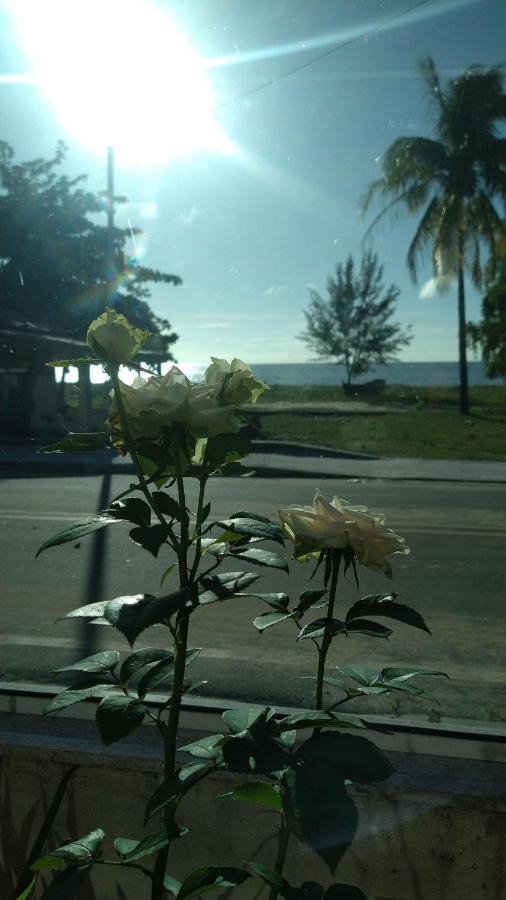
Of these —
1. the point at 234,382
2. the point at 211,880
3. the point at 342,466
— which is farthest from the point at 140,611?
the point at 342,466

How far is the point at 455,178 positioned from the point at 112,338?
1.71 meters

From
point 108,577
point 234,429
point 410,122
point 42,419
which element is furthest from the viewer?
point 108,577

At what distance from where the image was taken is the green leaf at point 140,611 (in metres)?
1.02

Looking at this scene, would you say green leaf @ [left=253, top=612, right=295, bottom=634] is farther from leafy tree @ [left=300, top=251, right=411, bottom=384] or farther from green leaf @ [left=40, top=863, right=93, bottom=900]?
leafy tree @ [left=300, top=251, right=411, bottom=384]

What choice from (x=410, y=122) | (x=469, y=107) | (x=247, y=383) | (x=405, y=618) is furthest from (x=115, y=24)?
(x=405, y=618)

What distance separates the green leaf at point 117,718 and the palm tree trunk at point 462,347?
1620 mm

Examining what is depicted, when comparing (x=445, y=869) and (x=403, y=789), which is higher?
(x=403, y=789)

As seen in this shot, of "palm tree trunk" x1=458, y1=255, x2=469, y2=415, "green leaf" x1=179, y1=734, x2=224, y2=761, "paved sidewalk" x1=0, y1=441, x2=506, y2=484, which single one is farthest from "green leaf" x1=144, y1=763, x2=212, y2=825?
"paved sidewalk" x1=0, y1=441, x2=506, y2=484

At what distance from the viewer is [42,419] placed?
293 cm

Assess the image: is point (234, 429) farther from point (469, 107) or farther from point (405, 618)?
point (469, 107)

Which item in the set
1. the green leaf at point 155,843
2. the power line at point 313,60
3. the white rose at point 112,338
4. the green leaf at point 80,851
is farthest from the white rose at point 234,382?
the power line at point 313,60

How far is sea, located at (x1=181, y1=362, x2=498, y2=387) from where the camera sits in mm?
2207

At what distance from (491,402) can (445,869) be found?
1990 mm

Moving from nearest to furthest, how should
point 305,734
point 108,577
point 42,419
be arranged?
point 305,734 < point 42,419 < point 108,577
